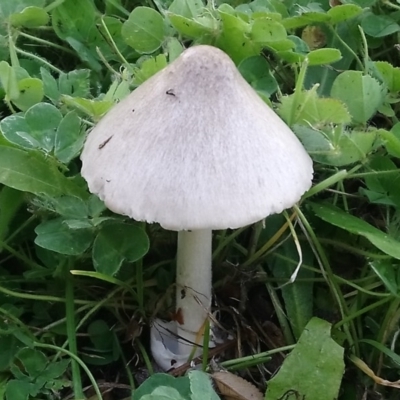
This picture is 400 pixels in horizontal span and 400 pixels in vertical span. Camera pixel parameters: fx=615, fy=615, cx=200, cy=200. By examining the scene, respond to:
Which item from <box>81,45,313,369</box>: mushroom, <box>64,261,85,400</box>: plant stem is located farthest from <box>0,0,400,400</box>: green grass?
<box>81,45,313,369</box>: mushroom

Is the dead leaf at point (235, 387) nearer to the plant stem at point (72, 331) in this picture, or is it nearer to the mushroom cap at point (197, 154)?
the plant stem at point (72, 331)

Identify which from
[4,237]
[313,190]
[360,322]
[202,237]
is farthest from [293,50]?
[4,237]

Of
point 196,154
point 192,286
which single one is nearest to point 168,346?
point 192,286

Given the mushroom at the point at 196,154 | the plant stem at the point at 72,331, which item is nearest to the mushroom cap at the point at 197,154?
the mushroom at the point at 196,154

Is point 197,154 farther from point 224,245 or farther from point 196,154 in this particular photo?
point 224,245

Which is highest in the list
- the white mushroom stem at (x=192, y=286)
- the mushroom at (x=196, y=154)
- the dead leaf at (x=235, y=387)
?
the mushroom at (x=196, y=154)

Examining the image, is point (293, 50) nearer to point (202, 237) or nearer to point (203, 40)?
point (203, 40)
